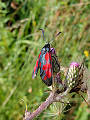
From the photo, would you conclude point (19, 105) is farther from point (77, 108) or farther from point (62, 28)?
point (62, 28)

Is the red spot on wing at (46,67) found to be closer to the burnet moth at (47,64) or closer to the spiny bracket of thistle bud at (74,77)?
the burnet moth at (47,64)

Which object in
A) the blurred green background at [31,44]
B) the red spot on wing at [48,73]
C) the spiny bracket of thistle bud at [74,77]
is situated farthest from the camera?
the blurred green background at [31,44]

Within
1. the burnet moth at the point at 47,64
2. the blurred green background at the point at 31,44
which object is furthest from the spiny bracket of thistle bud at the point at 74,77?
the blurred green background at the point at 31,44

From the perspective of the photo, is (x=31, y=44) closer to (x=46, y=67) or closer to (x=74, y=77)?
(x=74, y=77)

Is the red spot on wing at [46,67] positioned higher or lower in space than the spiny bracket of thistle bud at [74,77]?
higher

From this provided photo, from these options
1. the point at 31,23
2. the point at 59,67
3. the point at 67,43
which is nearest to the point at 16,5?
the point at 31,23

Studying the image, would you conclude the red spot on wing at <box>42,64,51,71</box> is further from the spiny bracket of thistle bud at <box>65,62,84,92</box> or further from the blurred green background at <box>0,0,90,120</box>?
the blurred green background at <box>0,0,90,120</box>
